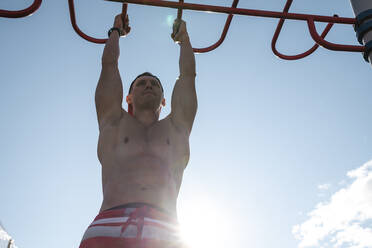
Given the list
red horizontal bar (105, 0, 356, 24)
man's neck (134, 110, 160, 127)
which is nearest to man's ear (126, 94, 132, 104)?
man's neck (134, 110, 160, 127)

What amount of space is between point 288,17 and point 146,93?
1.04m

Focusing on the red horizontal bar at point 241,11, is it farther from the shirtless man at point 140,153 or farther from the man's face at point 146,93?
the man's face at point 146,93

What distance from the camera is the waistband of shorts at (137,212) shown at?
4.03 ft

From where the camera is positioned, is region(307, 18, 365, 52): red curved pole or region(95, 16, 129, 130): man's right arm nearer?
region(95, 16, 129, 130): man's right arm

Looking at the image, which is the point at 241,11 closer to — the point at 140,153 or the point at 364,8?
the point at 364,8

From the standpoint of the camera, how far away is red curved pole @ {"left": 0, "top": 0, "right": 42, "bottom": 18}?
1.74m

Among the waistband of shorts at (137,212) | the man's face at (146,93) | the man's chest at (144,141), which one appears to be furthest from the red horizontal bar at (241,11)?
the waistband of shorts at (137,212)

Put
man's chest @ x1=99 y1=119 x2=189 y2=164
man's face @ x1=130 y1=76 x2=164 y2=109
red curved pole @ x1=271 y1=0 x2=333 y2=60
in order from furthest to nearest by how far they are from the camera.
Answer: red curved pole @ x1=271 y1=0 x2=333 y2=60 → man's face @ x1=130 y1=76 x2=164 y2=109 → man's chest @ x1=99 y1=119 x2=189 y2=164

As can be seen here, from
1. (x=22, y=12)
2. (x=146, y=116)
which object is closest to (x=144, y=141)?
(x=146, y=116)

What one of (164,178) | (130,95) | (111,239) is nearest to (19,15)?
(130,95)

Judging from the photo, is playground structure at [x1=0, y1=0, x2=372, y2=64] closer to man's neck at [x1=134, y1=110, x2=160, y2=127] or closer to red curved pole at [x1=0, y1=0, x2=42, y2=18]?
red curved pole at [x1=0, y1=0, x2=42, y2=18]

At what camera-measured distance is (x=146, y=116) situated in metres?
1.88

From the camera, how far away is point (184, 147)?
1.70m

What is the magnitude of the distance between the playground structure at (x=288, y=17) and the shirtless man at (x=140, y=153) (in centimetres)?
20
